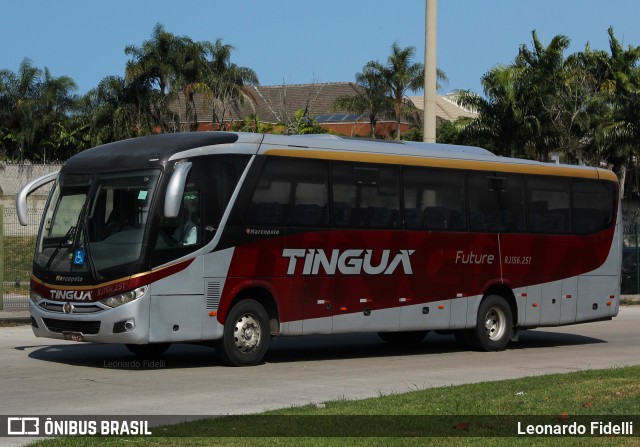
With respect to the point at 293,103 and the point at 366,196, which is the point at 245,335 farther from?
the point at 293,103

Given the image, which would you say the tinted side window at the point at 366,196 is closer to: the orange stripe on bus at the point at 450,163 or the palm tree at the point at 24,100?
the orange stripe on bus at the point at 450,163

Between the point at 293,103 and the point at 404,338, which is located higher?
the point at 293,103

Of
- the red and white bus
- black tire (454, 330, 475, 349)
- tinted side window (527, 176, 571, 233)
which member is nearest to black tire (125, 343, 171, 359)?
the red and white bus

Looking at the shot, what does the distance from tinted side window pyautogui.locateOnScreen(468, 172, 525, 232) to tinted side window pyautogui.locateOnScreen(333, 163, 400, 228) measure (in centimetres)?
195

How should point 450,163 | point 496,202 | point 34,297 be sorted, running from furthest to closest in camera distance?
point 496,202, point 450,163, point 34,297

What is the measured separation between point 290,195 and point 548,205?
6300 mm

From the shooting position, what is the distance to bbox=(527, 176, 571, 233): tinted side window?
21.0 m

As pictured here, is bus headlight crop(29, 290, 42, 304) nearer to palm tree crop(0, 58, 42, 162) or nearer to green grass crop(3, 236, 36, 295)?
green grass crop(3, 236, 36, 295)

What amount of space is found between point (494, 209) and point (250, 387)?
25.3ft

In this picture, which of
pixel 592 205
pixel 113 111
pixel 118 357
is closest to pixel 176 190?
pixel 118 357

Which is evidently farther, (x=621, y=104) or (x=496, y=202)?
(x=621, y=104)

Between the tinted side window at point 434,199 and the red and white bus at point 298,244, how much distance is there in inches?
1.2

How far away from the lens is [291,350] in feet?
65.0

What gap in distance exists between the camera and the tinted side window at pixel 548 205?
21.0m
